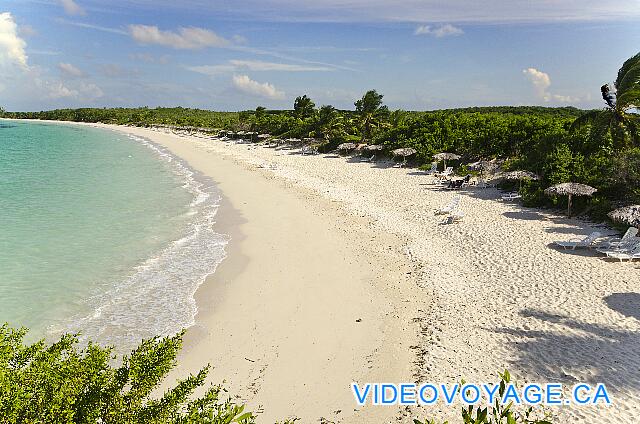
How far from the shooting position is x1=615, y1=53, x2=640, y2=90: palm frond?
627 inches

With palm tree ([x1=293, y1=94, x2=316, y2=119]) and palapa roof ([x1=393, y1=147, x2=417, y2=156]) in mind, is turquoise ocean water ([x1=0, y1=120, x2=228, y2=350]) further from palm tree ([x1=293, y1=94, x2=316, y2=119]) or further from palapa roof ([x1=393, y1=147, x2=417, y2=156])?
palm tree ([x1=293, y1=94, x2=316, y2=119])

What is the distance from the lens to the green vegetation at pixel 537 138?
16328 millimetres

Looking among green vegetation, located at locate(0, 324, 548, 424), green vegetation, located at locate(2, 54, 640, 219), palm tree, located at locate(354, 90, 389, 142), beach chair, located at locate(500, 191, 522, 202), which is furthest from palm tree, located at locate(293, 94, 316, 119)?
green vegetation, located at locate(0, 324, 548, 424)

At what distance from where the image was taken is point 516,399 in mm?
6594

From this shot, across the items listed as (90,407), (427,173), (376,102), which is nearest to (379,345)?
(90,407)

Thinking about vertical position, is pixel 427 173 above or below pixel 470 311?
above

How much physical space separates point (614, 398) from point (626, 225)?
10.2m

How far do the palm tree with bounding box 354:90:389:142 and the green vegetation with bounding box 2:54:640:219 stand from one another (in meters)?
0.10

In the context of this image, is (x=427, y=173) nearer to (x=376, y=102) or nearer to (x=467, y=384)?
(x=376, y=102)

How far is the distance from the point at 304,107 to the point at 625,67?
44.6m

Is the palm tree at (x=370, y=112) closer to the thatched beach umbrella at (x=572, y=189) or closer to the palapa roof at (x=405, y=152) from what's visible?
the palapa roof at (x=405, y=152)

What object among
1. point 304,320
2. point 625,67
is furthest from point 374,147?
point 304,320

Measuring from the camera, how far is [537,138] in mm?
24234

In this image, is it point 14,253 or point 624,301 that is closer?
point 624,301
